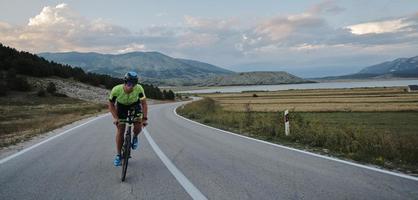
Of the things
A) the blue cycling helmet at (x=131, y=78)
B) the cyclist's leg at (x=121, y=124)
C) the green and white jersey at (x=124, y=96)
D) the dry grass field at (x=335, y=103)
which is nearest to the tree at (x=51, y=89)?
the dry grass field at (x=335, y=103)

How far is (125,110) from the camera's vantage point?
25.3 feet

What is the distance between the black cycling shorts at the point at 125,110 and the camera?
7648 mm

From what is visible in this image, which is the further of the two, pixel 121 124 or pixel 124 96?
pixel 121 124

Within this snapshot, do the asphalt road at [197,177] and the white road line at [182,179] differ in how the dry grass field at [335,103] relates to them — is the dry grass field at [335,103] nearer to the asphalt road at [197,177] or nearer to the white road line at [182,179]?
the asphalt road at [197,177]

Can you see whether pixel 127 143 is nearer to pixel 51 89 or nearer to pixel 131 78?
pixel 131 78

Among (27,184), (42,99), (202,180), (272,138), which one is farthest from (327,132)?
(42,99)

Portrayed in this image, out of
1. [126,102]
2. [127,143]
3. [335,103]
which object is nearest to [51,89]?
[335,103]

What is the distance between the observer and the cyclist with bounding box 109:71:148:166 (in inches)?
295

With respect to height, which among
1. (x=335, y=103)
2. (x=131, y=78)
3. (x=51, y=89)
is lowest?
(x=335, y=103)

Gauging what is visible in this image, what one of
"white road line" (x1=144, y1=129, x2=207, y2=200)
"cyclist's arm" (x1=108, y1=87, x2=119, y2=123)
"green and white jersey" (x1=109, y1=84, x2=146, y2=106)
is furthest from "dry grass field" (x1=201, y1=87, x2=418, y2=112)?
"cyclist's arm" (x1=108, y1=87, x2=119, y2=123)

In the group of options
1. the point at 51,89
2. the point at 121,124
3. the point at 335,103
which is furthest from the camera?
the point at 51,89

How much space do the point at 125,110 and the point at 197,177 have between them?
1.91 meters

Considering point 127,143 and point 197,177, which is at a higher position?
point 127,143

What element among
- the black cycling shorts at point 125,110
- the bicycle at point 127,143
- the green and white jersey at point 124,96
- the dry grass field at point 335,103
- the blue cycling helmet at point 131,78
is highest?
the blue cycling helmet at point 131,78
